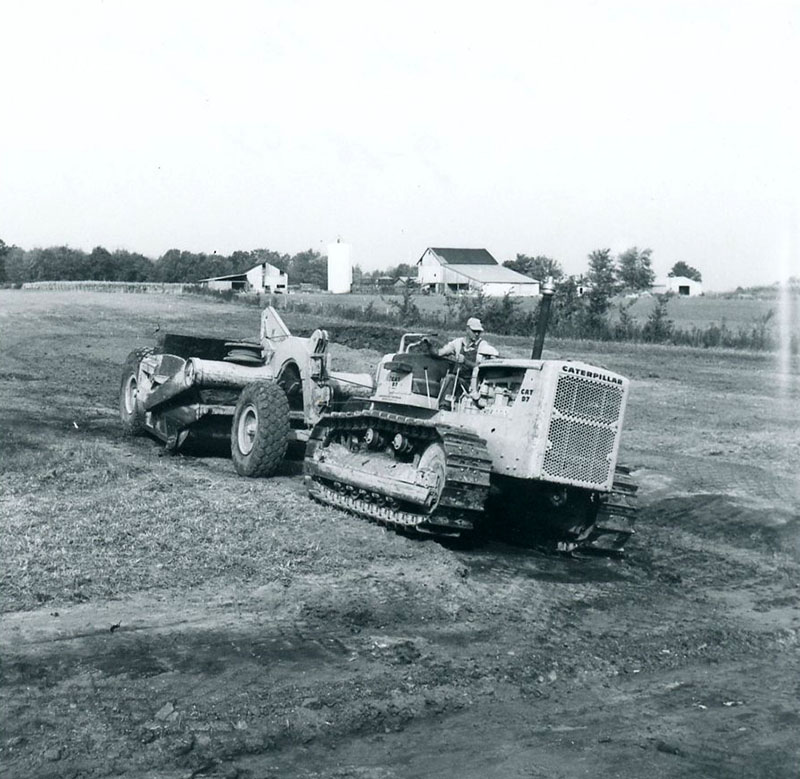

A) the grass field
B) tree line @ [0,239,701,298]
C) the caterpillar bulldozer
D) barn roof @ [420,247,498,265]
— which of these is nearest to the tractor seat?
the caterpillar bulldozer

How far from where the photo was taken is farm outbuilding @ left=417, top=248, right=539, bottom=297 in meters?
90.4

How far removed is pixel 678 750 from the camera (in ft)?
20.7

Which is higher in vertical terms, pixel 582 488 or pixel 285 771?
pixel 582 488

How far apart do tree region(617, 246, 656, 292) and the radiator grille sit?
8101 cm

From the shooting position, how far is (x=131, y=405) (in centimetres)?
1822

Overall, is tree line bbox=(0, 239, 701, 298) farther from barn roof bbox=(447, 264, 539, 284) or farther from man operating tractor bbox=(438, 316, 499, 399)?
man operating tractor bbox=(438, 316, 499, 399)

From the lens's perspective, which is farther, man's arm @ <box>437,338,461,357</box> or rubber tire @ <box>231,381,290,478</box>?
rubber tire @ <box>231,381,290,478</box>

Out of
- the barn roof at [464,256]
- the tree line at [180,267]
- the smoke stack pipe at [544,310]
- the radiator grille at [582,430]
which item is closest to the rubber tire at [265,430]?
the smoke stack pipe at [544,310]

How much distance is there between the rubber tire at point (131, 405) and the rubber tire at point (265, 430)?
3.78 m

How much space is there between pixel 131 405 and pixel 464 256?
81.6 m

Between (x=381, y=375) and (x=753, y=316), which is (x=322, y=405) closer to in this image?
(x=381, y=375)

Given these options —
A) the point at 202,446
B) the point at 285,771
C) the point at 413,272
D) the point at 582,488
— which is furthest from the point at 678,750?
the point at 413,272

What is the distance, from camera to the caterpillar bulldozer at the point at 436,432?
35.3 ft

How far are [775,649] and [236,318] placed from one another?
38.6 m
